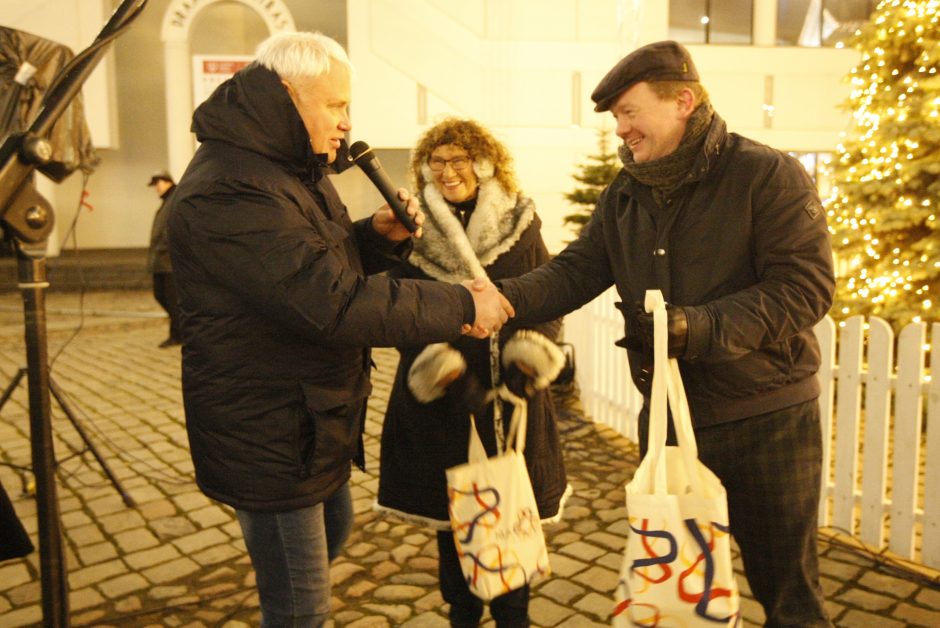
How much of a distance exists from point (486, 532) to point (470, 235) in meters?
1.11

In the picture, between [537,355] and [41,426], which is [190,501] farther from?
[537,355]

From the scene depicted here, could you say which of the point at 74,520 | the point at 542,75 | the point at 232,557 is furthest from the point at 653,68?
the point at 542,75

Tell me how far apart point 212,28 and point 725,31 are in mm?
11174

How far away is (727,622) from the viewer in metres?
1.92

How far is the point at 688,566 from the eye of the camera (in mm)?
1922

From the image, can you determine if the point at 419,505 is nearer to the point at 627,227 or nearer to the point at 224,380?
the point at 224,380

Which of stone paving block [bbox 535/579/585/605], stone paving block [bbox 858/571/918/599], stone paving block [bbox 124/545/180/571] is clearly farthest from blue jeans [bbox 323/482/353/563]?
stone paving block [bbox 858/571/918/599]

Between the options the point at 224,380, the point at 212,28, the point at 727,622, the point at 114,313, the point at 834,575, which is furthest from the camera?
the point at 212,28

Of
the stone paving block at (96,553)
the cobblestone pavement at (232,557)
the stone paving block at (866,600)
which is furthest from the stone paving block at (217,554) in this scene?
the stone paving block at (866,600)

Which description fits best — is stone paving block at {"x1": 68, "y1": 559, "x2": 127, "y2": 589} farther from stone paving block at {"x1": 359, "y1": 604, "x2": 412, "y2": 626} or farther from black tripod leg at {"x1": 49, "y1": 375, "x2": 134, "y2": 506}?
stone paving block at {"x1": 359, "y1": 604, "x2": 412, "y2": 626}

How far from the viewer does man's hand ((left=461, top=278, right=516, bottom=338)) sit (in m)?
2.25

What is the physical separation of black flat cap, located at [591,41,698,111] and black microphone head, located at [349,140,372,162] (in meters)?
0.73

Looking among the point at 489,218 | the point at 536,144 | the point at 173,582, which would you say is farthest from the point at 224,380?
the point at 536,144

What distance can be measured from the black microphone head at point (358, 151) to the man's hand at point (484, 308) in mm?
510
